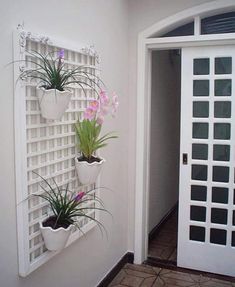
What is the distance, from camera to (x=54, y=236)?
1864 mm

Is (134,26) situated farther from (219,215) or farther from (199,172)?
(219,215)

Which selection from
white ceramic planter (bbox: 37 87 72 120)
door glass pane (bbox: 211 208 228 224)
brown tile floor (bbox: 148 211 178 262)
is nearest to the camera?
white ceramic planter (bbox: 37 87 72 120)

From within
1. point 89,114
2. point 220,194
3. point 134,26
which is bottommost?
point 220,194

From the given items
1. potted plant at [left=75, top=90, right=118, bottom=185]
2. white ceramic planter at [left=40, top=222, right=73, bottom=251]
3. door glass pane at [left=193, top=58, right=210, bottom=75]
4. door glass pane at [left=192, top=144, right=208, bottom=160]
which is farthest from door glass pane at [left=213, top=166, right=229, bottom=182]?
white ceramic planter at [left=40, top=222, right=73, bottom=251]

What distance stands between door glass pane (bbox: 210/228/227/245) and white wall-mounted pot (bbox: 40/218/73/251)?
1742 millimetres

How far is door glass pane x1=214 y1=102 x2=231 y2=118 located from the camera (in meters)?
3.04

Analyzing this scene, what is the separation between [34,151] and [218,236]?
2.05m

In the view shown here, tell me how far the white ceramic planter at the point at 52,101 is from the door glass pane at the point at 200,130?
162cm

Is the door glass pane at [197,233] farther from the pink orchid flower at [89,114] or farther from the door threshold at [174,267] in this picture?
the pink orchid flower at [89,114]


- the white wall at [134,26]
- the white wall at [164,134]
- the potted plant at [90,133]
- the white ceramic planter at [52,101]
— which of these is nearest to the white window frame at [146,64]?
the white wall at [134,26]

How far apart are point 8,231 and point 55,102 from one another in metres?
0.70

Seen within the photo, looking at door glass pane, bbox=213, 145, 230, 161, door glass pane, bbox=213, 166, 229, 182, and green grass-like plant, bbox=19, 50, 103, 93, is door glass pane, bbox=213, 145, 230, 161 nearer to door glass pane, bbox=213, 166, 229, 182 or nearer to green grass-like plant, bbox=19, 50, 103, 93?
door glass pane, bbox=213, 166, 229, 182

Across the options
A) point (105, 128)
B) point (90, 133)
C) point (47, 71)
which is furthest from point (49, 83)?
point (105, 128)

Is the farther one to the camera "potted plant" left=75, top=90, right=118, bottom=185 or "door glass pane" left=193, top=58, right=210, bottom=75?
"door glass pane" left=193, top=58, right=210, bottom=75
